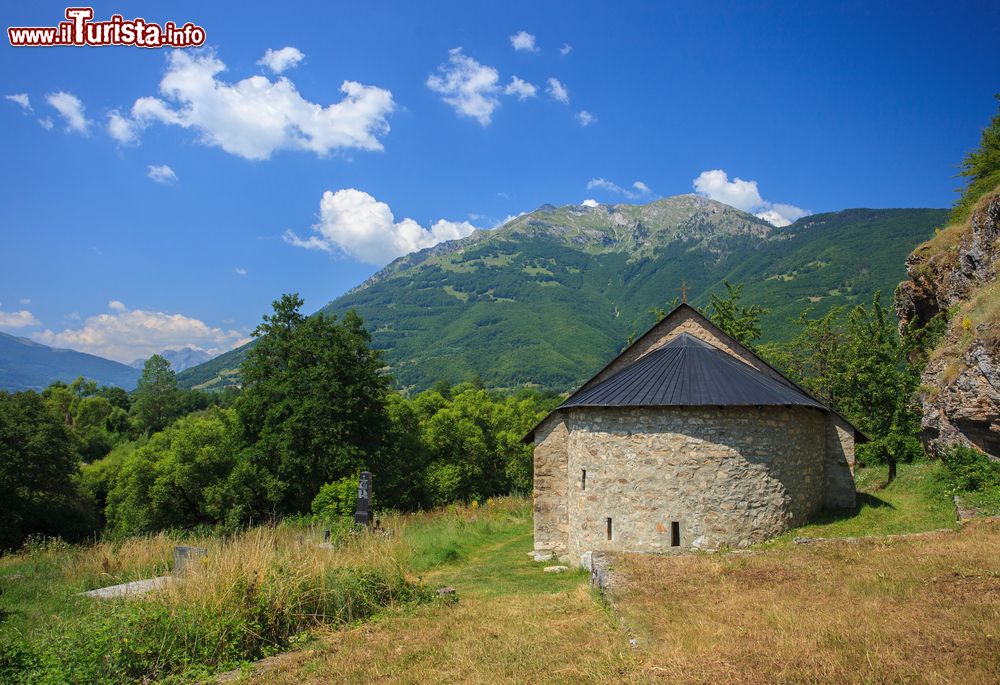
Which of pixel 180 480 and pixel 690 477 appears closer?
pixel 690 477

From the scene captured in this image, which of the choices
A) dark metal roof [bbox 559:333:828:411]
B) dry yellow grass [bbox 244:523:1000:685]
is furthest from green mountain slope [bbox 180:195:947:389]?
dry yellow grass [bbox 244:523:1000:685]

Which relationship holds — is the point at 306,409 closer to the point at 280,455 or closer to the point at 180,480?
the point at 280,455

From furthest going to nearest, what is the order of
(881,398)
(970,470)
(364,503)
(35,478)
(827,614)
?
(35,478), (881,398), (364,503), (970,470), (827,614)

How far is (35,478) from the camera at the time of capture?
99.8 ft

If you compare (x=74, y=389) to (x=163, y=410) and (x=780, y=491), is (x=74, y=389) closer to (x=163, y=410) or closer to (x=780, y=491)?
(x=163, y=410)

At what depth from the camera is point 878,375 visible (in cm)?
1975

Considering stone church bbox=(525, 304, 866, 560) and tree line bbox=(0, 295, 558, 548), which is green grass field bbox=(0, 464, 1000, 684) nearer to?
stone church bbox=(525, 304, 866, 560)

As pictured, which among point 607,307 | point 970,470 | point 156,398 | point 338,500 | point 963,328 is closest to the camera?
point 970,470

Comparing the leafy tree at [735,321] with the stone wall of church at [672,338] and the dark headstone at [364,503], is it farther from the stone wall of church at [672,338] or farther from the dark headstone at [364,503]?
the dark headstone at [364,503]

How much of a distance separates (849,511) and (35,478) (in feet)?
123

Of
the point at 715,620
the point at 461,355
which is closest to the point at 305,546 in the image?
the point at 715,620

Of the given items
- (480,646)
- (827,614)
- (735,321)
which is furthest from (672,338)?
(735,321)

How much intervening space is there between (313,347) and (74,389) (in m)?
74.0

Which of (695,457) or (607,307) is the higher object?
(607,307)
